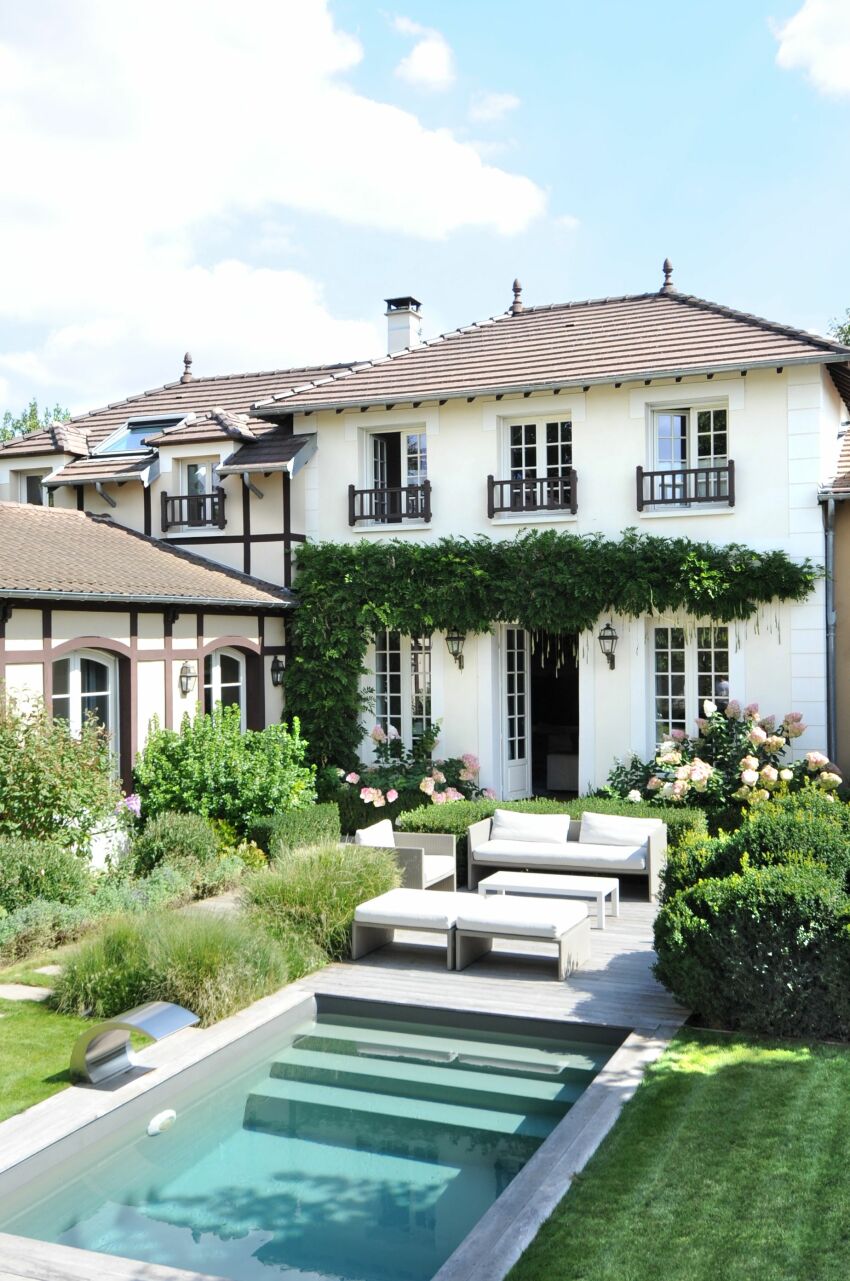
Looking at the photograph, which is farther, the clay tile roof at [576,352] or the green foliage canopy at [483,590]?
the clay tile roof at [576,352]

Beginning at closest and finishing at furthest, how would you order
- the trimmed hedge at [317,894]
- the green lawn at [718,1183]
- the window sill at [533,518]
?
1. the green lawn at [718,1183]
2. the trimmed hedge at [317,894]
3. the window sill at [533,518]

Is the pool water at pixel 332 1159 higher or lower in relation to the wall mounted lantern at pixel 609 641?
lower

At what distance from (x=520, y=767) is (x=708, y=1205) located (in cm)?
1124

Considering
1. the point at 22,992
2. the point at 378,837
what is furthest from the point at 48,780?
the point at 378,837

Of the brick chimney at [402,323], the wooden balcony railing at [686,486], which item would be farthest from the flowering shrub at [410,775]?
the brick chimney at [402,323]

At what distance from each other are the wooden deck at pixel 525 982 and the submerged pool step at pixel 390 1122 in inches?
48.7

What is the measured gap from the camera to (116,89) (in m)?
11.1

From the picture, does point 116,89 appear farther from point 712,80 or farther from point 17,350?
point 17,350

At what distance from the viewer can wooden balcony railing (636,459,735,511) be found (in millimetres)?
14371

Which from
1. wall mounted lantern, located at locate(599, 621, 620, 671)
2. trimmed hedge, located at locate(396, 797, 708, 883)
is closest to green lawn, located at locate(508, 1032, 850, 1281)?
trimmed hedge, located at locate(396, 797, 708, 883)

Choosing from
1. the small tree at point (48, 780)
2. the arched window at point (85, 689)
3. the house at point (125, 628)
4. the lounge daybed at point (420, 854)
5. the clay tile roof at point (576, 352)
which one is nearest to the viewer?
the small tree at point (48, 780)

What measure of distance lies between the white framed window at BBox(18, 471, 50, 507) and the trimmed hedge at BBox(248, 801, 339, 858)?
28.0 feet

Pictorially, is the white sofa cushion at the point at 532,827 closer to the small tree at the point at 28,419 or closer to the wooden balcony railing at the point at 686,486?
the wooden balcony railing at the point at 686,486

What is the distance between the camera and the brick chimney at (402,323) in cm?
1941
